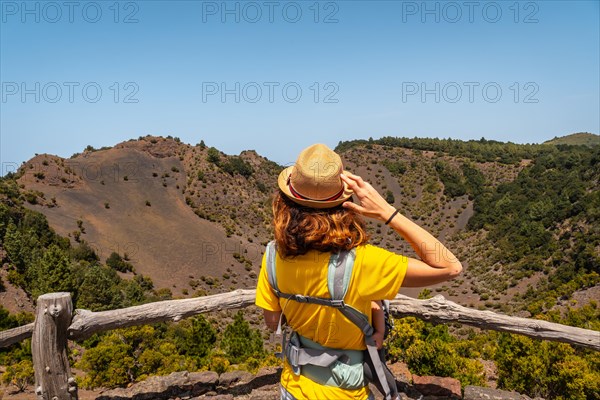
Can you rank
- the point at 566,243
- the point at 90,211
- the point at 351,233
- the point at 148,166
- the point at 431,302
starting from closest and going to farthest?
the point at 351,233 < the point at 431,302 < the point at 566,243 < the point at 90,211 < the point at 148,166

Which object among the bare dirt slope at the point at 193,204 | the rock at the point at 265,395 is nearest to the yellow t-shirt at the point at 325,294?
the rock at the point at 265,395

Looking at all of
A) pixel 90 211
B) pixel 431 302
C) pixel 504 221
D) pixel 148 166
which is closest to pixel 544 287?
pixel 504 221

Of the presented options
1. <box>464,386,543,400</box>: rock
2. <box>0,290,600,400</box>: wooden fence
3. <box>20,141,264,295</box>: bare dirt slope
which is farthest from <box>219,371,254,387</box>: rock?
<box>20,141,264,295</box>: bare dirt slope

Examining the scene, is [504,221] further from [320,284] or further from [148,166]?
[320,284]

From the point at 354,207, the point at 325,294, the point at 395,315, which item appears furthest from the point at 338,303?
the point at 395,315

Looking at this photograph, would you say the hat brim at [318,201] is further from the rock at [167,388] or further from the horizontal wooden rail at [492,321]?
the rock at [167,388]

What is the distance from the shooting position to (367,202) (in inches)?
67.9

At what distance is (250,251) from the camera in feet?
168

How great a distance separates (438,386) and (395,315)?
900mm

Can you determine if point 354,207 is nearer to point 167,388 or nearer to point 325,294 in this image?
point 325,294

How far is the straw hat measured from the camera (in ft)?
5.54

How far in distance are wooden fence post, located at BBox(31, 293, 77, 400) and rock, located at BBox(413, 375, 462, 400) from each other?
3660 mm

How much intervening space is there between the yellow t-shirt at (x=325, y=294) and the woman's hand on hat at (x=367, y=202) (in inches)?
6.3

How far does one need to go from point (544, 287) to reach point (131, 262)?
1586 inches
